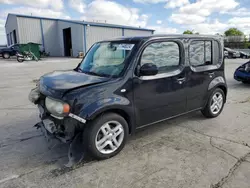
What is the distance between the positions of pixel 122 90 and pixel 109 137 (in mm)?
713

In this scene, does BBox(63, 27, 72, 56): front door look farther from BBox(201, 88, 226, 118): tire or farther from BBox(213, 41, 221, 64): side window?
BBox(201, 88, 226, 118): tire

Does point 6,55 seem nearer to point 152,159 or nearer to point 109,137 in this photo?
point 109,137

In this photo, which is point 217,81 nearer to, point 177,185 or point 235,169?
point 235,169

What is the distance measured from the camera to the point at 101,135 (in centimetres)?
298

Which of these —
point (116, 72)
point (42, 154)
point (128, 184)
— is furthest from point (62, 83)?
point (128, 184)

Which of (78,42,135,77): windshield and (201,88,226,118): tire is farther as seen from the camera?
(201,88,226,118): tire

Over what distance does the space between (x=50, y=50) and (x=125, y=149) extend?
30.0m

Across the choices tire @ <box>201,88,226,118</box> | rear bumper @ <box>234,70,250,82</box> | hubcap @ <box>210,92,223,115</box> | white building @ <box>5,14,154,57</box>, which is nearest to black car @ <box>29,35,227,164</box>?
tire @ <box>201,88,226,118</box>

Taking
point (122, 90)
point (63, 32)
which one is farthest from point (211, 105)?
point (63, 32)

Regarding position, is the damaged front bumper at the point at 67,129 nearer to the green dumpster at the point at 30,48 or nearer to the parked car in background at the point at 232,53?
the green dumpster at the point at 30,48

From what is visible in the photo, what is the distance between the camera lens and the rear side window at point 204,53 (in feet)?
12.8

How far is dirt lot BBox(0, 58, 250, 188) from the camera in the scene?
2537mm

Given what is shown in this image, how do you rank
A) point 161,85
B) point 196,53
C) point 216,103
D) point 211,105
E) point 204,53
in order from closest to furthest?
point 161,85, point 196,53, point 204,53, point 211,105, point 216,103

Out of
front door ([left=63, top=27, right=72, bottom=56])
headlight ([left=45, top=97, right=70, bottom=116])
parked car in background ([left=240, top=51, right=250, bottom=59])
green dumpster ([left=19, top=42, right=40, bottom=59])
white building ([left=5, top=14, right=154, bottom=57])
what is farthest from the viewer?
front door ([left=63, top=27, right=72, bottom=56])
